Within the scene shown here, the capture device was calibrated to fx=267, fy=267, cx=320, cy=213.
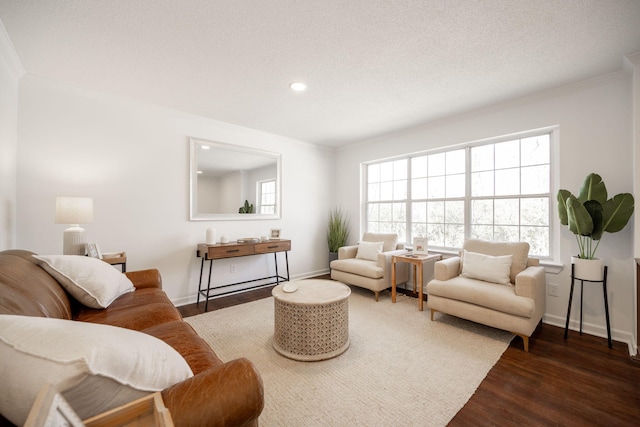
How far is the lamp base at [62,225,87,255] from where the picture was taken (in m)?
2.40

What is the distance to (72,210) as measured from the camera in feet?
7.79

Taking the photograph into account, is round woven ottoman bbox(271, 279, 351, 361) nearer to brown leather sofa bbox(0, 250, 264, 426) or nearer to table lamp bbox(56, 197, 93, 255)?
brown leather sofa bbox(0, 250, 264, 426)

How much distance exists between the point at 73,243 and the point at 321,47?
2.76 meters

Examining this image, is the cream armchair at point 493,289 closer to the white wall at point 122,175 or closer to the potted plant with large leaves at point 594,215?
the potted plant with large leaves at point 594,215

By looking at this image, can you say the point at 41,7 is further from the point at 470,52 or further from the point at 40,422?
the point at 470,52

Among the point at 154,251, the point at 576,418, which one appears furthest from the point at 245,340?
the point at 576,418

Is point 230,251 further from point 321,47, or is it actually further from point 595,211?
point 595,211

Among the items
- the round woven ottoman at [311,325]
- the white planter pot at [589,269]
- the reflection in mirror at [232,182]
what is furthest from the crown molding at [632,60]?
the reflection in mirror at [232,182]

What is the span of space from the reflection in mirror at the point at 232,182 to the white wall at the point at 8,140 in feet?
5.06

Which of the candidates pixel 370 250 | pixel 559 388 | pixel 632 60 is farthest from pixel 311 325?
pixel 632 60

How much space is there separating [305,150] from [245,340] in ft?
11.0

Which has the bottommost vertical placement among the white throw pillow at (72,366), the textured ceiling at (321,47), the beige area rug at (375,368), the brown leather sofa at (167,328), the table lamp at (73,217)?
the beige area rug at (375,368)

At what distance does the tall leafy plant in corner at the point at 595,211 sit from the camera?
2.27 metres

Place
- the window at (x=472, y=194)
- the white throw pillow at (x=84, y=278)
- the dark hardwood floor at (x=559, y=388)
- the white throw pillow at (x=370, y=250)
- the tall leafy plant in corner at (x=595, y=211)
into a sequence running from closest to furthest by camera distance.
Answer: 1. the dark hardwood floor at (x=559, y=388)
2. the white throw pillow at (x=84, y=278)
3. the tall leafy plant in corner at (x=595, y=211)
4. the window at (x=472, y=194)
5. the white throw pillow at (x=370, y=250)
